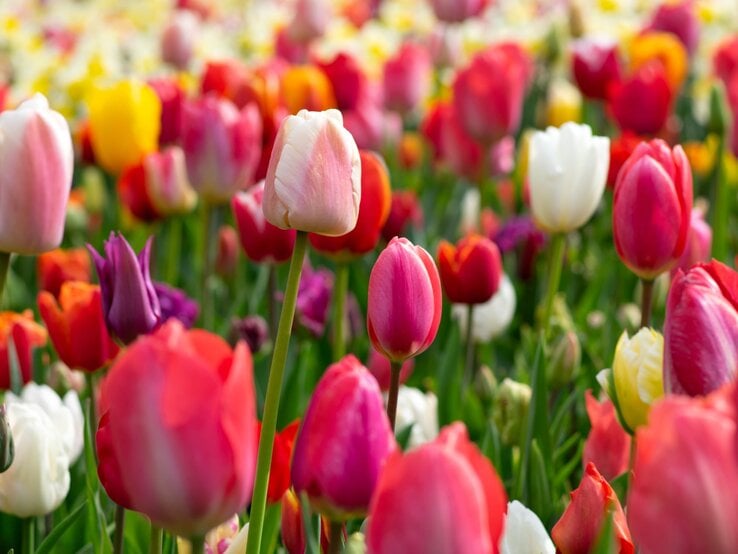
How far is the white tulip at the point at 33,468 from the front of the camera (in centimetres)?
131

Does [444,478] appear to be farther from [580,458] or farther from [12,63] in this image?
[12,63]

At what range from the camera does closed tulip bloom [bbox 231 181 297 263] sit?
187 cm

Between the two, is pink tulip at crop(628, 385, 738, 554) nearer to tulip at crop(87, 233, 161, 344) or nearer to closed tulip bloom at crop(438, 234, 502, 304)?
tulip at crop(87, 233, 161, 344)

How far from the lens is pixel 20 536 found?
5.10ft

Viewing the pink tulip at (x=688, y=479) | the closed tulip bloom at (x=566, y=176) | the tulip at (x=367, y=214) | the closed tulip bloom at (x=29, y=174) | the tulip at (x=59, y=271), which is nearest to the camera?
the pink tulip at (x=688, y=479)

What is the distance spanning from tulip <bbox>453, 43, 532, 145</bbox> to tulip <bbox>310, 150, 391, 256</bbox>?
1054 mm

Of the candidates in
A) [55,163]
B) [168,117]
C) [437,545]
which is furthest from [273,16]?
[437,545]

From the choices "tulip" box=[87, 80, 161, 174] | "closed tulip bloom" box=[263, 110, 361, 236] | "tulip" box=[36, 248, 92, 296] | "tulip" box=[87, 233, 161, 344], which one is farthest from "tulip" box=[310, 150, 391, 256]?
"tulip" box=[87, 80, 161, 174]

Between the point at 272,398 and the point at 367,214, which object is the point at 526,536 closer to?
the point at 272,398

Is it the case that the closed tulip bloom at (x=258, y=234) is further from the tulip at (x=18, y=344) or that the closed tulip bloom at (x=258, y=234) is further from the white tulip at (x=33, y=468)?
the white tulip at (x=33, y=468)

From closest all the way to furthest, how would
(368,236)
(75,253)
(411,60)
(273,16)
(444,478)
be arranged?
1. (444,478)
2. (368,236)
3. (75,253)
4. (411,60)
5. (273,16)

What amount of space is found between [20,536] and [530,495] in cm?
66

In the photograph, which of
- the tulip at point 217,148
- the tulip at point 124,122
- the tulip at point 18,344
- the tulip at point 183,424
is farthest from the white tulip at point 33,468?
the tulip at point 124,122

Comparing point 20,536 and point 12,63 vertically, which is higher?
point 20,536
